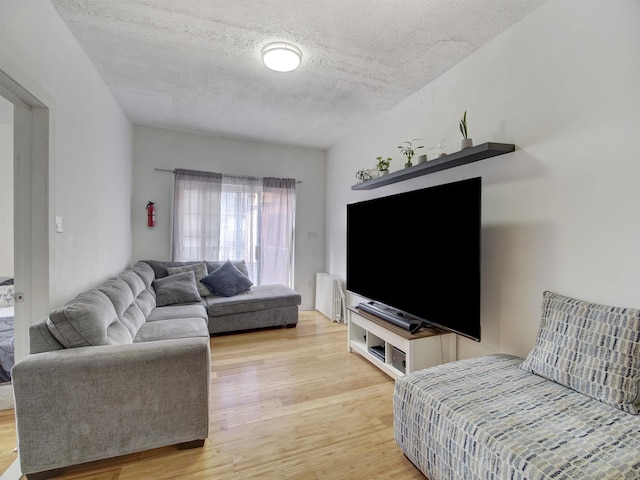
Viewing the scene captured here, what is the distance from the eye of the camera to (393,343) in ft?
8.00

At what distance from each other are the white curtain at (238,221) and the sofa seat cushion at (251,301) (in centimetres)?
67

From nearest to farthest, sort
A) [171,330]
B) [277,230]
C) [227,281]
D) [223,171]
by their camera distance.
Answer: [171,330], [227,281], [223,171], [277,230]

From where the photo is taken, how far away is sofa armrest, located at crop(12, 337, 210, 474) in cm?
145

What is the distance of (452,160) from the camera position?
Result: 2199 mm

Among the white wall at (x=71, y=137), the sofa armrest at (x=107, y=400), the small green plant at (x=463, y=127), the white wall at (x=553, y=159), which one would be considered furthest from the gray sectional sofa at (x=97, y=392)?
the small green plant at (x=463, y=127)

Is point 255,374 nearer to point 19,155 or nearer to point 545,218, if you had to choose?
point 19,155

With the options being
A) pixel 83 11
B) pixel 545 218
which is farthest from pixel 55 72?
pixel 545 218

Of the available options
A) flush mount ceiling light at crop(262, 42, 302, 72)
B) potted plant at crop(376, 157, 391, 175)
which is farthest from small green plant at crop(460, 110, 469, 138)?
flush mount ceiling light at crop(262, 42, 302, 72)

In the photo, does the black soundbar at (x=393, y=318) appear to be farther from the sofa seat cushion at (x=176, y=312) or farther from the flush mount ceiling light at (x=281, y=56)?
the flush mount ceiling light at (x=281, y=56)

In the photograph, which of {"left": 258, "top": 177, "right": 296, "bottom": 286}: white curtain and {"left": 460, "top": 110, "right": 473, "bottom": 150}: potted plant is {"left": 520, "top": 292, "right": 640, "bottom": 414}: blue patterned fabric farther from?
{"left": 258, "top": 177, "right": 296, "bottom": 286}: white curtain

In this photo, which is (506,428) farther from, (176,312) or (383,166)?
(176,312)

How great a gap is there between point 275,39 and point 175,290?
278 centimetres

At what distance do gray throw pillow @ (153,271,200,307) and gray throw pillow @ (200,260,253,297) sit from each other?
0.25 metres

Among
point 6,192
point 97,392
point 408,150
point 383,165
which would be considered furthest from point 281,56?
point 6,192
